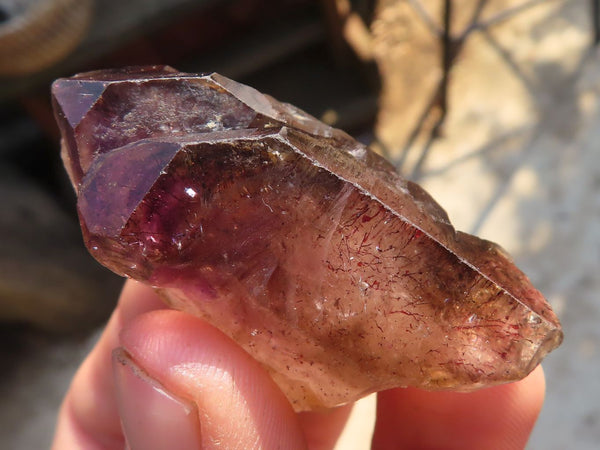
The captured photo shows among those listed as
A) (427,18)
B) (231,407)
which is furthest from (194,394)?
(427,18)

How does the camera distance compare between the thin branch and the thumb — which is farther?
the thin branch

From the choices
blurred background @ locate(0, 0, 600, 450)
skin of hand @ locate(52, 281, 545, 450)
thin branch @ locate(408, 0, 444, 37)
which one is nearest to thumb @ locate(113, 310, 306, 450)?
skin of hand @ locate(52, 281, 545, 450)

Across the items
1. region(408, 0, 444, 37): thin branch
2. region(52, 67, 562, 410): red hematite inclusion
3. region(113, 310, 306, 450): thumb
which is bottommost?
region(113, 310, 306, 450): thumb

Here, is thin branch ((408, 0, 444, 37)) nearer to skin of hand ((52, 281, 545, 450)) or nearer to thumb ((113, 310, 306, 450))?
skin of hand ((52, 281, 545, 450))

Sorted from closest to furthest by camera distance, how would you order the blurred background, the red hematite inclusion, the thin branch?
1. the red hematite inclusion
2. the blurred background
3. the thin branch

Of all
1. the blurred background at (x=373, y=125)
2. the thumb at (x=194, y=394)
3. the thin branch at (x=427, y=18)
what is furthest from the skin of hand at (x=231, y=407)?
the thin branch at (x=427, y=18)

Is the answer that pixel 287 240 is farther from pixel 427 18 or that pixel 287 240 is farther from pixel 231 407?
pixel 427 18

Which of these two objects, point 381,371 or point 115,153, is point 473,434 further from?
point 115,153

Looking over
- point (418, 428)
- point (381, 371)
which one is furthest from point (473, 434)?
point (381, 371)
